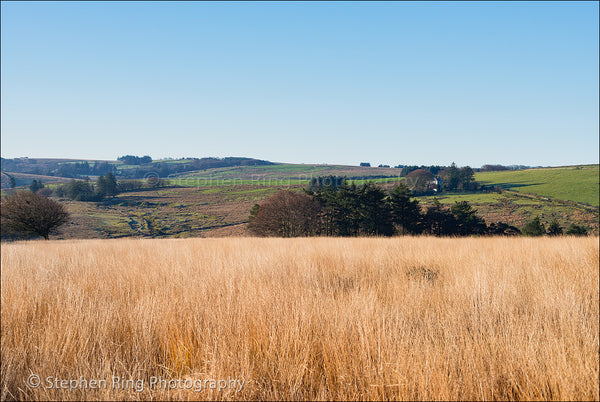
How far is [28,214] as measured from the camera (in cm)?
→ 3094

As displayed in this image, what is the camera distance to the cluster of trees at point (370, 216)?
3812 cm

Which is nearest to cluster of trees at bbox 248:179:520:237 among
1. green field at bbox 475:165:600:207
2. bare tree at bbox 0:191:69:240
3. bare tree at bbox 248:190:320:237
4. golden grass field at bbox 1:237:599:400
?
bare tree at bbox 248:190:320:237

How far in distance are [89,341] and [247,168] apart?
87301 mm

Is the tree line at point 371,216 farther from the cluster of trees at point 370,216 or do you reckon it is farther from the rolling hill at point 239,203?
the rolling hill at point 239,203

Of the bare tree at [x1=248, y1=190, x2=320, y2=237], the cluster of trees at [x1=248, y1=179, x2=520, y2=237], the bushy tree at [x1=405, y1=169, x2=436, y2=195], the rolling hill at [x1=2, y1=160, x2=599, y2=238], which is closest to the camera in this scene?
the bare tree at [x1=248, y1=190, x2=320, y2=237]

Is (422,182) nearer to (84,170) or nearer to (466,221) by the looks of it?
(466,221)

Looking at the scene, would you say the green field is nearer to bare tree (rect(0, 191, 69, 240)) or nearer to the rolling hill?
the rolling hill

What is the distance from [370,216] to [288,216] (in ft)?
32.1

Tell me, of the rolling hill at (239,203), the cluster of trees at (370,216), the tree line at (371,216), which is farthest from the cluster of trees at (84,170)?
the tree line at (371,216)

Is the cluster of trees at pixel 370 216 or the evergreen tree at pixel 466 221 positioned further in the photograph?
the evergreen tree at pixel 466 221

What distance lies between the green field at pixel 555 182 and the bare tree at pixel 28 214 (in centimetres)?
6923

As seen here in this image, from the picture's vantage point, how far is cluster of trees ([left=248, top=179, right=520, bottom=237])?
1501 inches

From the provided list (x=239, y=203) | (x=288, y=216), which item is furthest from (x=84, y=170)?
(x=288, y=216)

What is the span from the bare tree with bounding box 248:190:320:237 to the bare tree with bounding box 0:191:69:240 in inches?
803
